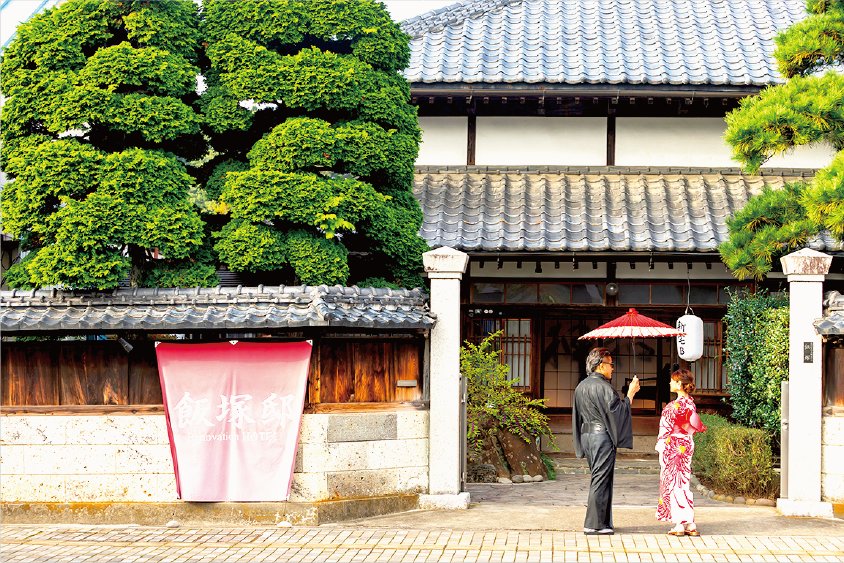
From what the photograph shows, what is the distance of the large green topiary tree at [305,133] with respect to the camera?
10195 mm

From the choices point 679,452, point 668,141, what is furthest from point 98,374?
point 668,141

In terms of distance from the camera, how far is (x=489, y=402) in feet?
43.9

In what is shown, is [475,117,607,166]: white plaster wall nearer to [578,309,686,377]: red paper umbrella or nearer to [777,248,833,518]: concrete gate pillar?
[578,309,686,377]: red paper umbrella

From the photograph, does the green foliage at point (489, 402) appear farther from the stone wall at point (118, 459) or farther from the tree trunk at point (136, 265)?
the tree trunk at point (136, 265)

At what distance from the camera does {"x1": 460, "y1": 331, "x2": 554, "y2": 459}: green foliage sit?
1317 centimetres

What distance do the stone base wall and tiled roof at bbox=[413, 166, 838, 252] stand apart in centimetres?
359

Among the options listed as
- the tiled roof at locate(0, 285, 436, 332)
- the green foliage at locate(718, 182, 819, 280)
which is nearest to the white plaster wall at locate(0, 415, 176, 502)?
the tiled roof at locate(0, 285, 436, 332)

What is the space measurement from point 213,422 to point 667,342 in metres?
8.94

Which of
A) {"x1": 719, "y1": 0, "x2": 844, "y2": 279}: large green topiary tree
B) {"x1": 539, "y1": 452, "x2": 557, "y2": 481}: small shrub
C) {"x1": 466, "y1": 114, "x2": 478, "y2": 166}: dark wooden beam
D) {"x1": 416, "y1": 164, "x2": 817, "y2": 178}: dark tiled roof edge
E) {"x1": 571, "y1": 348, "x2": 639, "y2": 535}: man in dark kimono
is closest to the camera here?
{"x1": 571, "y1": 348, "x2": 639, "y2": 535}: man in dark kimono

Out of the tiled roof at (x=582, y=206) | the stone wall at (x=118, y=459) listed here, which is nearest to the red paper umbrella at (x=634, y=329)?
the tiled roof at (x=582, y=206)

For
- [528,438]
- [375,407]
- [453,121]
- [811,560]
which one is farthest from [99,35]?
[811,560]

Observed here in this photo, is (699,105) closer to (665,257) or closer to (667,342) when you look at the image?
(665,257)

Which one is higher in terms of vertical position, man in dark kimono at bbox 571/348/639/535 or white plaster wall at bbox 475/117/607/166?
white plaster wall at bbox 475/117/607/166

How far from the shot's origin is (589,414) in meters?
9.42
